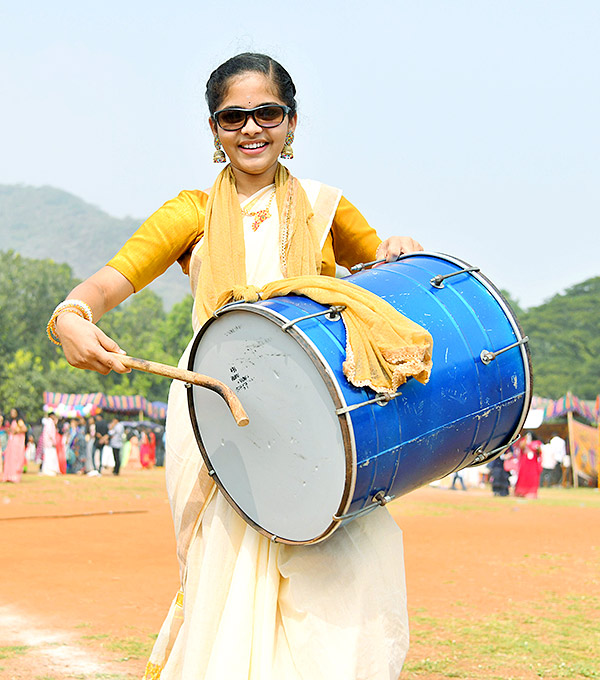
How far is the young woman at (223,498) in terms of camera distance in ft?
8.43

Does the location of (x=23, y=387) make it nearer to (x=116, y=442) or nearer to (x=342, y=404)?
(x=116, y=442)

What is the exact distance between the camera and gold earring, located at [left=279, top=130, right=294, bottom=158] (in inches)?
116

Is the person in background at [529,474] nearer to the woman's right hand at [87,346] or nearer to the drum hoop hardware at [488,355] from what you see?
the drum hoop hardware at [488,355]

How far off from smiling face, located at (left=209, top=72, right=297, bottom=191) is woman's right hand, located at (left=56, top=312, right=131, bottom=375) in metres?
0.81

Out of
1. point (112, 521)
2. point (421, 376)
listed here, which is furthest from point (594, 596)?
point (112, 521)

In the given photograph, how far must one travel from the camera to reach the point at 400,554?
2.77m

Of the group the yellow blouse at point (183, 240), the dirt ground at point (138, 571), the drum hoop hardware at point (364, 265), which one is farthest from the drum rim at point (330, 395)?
the dirt ground at point (138, 571)

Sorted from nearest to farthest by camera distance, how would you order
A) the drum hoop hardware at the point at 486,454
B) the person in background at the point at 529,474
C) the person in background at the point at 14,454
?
the drum hoop hardware at the point at 486,454, the person in background at the point at 529,474, the person in background at the point at 14,454

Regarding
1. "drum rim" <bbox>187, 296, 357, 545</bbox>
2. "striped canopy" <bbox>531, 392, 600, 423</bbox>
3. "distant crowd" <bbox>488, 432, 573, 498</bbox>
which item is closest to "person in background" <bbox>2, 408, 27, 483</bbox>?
"distant crowd" <bbox>488, 432, 573, 498</bbox>

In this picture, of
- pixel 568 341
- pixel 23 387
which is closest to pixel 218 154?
pixel 23 387

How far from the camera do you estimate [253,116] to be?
2.79 m

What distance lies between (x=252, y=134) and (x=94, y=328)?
34.2 inches

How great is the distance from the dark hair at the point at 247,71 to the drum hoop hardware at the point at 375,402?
117 cm

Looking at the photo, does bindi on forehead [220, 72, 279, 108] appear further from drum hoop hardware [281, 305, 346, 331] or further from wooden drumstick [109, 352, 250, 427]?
wooden drumstick [109, 352, 250, 427]
